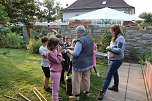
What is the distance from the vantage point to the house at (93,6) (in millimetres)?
39844

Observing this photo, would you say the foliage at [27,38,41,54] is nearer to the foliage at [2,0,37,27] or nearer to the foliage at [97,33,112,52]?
the foliage at [2,0,37,27]

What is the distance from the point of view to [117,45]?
595 cm

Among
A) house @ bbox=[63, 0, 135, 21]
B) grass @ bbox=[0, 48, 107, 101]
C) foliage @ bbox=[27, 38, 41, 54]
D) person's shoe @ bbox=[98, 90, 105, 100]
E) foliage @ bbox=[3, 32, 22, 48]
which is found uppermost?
house @ bbox=[63, 0, 135, 21]

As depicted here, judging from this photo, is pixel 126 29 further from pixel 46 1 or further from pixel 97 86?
pixel 46 1

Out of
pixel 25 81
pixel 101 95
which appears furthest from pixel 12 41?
pixel 101 95

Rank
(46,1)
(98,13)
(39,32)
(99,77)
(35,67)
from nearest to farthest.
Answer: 1. (99,77)
2. (35,67)
3. (98,13)
4. (39,32)
5. (46,1)

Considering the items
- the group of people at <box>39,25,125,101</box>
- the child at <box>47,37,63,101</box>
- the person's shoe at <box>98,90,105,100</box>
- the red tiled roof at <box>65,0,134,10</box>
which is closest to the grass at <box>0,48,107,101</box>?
the person's shoe at <box>98,90,105,100</box>

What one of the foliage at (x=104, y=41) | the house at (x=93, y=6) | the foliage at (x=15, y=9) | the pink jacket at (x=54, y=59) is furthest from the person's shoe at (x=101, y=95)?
the house at (x=93, y=6)

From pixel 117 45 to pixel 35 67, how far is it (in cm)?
434

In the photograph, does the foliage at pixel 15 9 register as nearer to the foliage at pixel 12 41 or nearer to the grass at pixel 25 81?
the foliage at pixel 12 41

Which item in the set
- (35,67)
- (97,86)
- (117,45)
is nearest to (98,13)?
(35,67)

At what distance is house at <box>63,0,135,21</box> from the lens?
131ft

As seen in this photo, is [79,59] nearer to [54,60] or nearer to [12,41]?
[54,60]

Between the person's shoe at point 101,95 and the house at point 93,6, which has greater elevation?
the house at point 93,6
